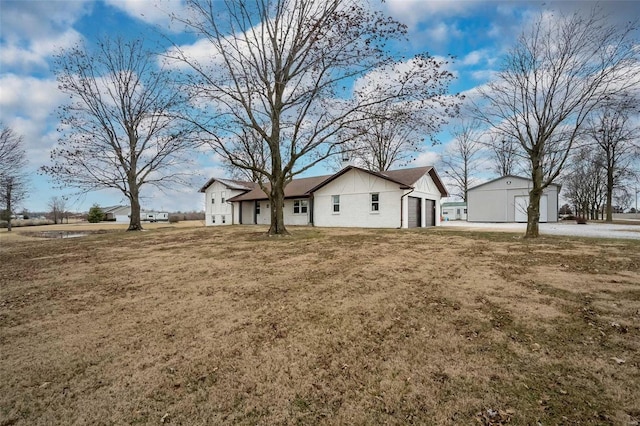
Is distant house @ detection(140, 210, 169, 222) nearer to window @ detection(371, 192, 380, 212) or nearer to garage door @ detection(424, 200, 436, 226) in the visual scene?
window @ detection(371, 192, 380, 212)

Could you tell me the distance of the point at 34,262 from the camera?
10.6 m

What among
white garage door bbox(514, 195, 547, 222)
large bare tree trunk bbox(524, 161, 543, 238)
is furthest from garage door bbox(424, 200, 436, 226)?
white garage door bbox(514, 195, 547, 222)

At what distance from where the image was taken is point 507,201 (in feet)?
105

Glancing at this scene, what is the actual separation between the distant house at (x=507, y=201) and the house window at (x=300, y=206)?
1928 cm

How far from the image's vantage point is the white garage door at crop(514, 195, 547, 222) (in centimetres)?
3028

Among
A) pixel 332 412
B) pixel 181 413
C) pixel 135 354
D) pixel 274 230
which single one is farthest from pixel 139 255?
pixel 332 412

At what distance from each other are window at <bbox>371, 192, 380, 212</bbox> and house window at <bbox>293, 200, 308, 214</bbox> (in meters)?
7.18

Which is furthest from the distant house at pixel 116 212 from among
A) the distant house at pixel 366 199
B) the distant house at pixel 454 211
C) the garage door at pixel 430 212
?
the garage door at pixel 430 212

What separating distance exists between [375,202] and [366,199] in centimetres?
79

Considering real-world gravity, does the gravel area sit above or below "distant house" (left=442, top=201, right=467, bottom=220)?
below

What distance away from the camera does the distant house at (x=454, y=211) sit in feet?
163

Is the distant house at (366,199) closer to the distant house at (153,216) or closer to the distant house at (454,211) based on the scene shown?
the distant house at (454,211)

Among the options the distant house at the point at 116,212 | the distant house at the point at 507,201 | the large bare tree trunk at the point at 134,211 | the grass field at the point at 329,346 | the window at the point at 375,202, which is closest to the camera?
the grass field at the point at 329,346

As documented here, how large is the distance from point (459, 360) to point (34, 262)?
13469mm
